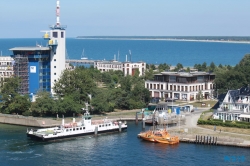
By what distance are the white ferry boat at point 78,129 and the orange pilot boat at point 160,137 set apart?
638 centimetres

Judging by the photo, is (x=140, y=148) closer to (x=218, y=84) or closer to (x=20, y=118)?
(x=20, y=118)

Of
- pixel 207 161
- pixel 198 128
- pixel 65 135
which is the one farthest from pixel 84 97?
pixel 207 161

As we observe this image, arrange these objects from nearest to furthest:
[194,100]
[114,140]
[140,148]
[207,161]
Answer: [207,161] → [140,148] → [114,140] → [194,100]

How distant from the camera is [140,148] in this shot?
58000mm

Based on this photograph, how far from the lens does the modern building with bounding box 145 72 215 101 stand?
92.2 metres

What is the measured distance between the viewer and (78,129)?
215ft

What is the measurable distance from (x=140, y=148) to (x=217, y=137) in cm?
944

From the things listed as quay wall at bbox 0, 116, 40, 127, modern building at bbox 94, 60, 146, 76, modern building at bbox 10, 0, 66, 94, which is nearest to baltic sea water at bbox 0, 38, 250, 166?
quay wall at bbox 0, 116, 40, 127

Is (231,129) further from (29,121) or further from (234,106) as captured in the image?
(29,121)

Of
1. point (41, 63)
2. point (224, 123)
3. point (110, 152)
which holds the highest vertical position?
point (41, 63)

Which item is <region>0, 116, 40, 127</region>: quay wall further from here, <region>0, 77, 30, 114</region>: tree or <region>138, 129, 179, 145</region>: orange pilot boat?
<region>138, 129, 179, 145</region>: orange pilot boat

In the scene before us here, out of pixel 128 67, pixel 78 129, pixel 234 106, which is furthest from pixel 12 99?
pixel 128 67

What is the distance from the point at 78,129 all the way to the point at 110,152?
10594mm

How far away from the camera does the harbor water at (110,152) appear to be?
52.0m
